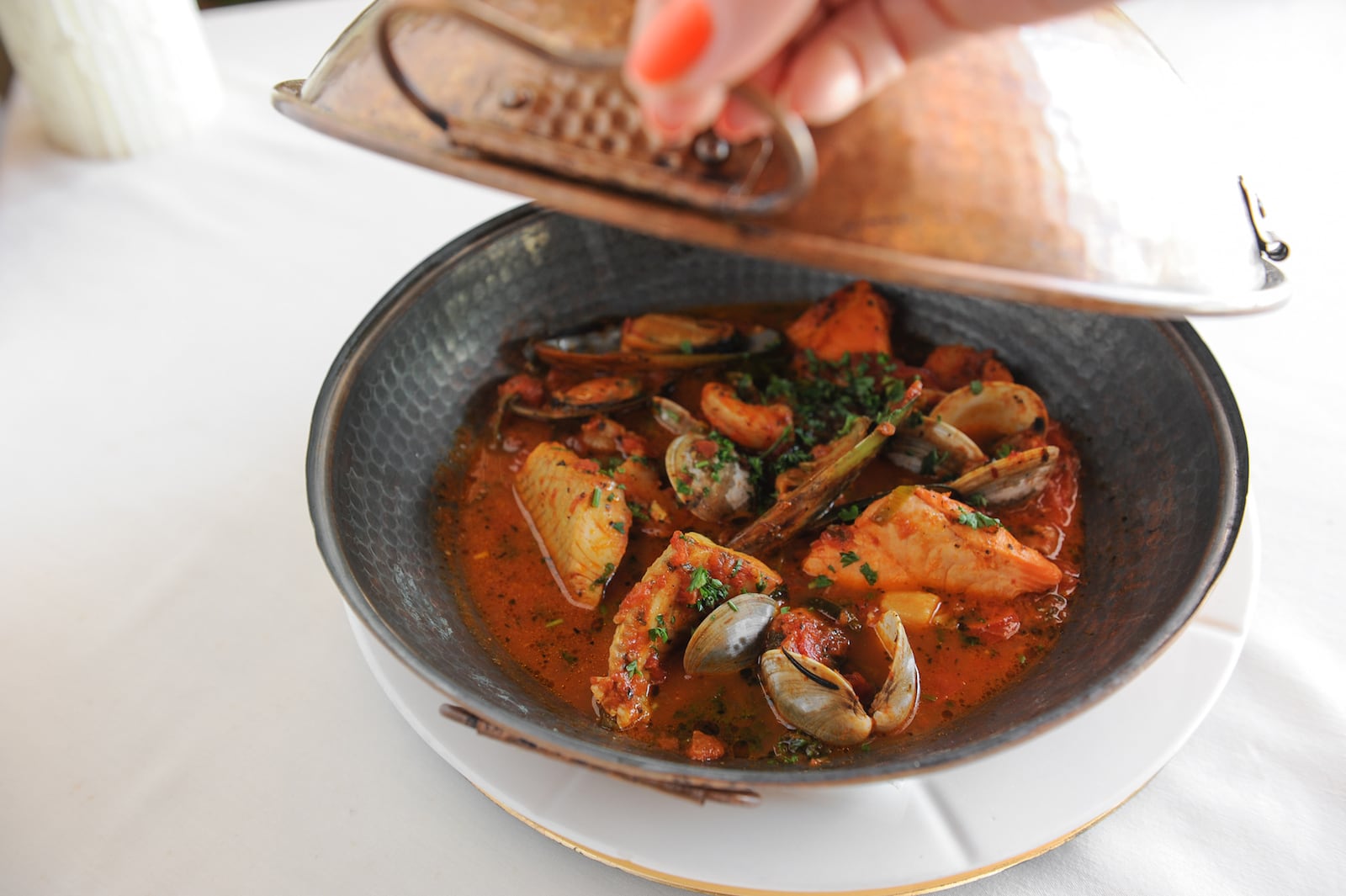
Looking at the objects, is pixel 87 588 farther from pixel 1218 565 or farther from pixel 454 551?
pixel 1218 565

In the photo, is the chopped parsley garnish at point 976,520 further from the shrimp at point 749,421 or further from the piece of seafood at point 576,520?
the piece of seafood at point 576,520

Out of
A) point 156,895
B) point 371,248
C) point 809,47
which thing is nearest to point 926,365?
point 809,47

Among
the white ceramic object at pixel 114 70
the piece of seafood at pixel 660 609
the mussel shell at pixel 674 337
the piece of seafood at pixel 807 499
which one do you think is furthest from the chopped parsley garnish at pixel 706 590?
the white ceramic object at pixel 114 70

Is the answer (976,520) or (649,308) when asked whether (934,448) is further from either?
(649,308)

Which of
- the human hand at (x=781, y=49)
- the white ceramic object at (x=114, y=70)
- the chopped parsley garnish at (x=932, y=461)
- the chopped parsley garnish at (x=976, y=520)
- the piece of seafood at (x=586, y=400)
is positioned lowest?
the chopped parsley garnish at (x=932, y=461)

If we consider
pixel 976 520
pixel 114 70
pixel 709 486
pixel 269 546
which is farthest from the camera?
pixel 114 70

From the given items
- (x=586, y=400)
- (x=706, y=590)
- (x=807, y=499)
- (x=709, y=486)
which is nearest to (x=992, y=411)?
(x=807, y=499)
